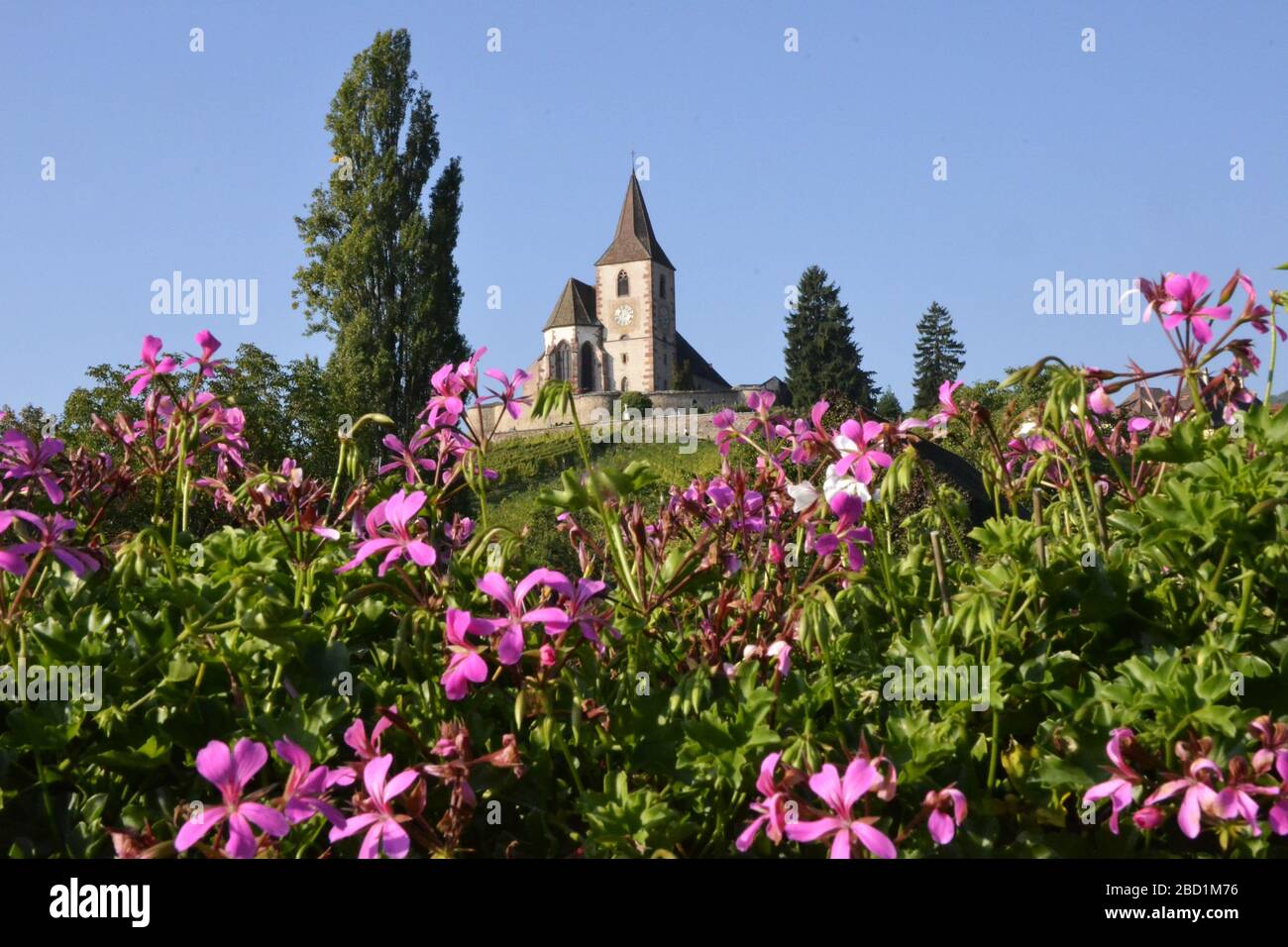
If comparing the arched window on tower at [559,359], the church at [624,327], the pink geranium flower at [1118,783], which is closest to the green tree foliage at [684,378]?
the church at [624,327]

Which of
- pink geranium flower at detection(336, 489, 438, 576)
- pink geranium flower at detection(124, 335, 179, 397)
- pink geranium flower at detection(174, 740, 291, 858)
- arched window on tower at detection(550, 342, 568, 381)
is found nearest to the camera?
pink geranium flower at detection(174, 740, 291, 858)

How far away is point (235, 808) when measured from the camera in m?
1.19

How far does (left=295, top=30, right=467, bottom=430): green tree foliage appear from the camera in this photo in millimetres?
33562

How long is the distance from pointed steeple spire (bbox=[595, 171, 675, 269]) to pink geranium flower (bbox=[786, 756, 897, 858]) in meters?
70.7

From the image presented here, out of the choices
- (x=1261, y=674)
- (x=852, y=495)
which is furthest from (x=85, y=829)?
(x=1261, y=674)

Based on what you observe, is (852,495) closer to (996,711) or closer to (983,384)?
(996,711)

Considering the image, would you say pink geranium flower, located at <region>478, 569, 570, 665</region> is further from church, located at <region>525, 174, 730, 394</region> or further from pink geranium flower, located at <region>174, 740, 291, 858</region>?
church, located at <region>525, 174, 730, 394</region>

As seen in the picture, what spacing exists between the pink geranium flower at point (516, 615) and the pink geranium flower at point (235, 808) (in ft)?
1.06

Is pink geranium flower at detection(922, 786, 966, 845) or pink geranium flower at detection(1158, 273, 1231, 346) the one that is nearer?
pink geranium flower at detection(922, 786, 966, 845)

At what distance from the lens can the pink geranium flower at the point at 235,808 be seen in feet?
3.82

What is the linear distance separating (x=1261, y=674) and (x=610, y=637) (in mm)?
848

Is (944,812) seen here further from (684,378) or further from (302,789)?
(684,378)

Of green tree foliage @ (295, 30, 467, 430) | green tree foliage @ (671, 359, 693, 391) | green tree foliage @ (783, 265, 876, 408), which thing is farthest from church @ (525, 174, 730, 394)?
green tree foliage @ (295, 30, 467, 430)
